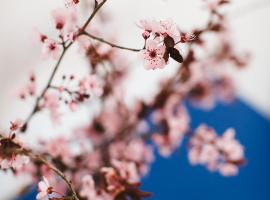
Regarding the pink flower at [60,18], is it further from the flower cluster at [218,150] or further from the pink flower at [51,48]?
the flower cluster at [218,150]

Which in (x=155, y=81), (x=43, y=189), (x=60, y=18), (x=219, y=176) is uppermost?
(x=155, y=81)

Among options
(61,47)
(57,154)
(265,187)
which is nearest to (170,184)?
(265,187)

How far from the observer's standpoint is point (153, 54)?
1.72ft

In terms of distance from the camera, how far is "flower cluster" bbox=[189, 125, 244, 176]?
81 centimetres

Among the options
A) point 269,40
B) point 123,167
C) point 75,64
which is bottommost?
point 123,167

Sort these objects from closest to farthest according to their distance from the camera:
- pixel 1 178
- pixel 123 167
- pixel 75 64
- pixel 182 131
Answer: pixel 123 167, pixel 182 131, pixel 1 178, pixel 75 64

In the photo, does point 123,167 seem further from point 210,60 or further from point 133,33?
point 133,33

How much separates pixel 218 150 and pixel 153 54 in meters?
0.37

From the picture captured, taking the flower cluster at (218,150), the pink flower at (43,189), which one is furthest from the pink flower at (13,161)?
the flower cluster at (218,150)

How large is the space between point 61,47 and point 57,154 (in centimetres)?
22

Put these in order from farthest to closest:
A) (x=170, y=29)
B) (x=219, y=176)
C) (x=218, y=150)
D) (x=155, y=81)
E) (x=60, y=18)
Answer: (x=155, y=81) < (x=219, y=176) < (x=218, y=150) < (x=60, y=18) < (x=170, y=29)

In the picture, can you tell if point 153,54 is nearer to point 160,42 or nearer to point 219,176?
point 160,42

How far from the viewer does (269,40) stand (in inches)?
84.4

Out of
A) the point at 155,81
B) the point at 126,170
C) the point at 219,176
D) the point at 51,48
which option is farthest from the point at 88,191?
the point at 155,81
